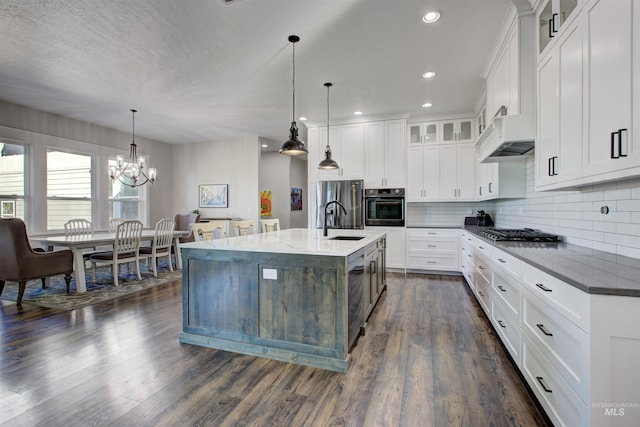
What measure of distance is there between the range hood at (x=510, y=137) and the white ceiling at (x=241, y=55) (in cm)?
91

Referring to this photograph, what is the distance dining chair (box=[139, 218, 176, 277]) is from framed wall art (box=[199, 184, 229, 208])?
7.17 ft

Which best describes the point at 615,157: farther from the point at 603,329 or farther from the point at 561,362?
the point at 561,362

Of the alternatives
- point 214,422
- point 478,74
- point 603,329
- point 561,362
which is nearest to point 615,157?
point 603,329

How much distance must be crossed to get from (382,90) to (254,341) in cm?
362

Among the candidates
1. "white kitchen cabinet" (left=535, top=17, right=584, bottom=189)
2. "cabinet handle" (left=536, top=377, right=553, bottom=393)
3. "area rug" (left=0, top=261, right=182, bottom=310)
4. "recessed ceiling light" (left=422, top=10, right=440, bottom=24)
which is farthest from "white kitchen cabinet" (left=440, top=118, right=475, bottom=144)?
"area rug" (left=0, top=261, right=182, bottom=310)

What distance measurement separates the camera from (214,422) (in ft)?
5.31

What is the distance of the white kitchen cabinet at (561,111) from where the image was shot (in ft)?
5.89

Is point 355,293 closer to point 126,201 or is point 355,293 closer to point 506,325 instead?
point 506,325

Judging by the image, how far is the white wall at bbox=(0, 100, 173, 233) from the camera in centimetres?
493

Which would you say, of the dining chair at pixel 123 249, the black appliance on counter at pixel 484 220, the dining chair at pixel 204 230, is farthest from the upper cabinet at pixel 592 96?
the dining chair at pixel 123 249

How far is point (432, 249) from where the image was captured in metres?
5.16

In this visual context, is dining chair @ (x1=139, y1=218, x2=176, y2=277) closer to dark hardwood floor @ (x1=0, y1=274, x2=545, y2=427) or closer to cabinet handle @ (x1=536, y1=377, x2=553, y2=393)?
dark hardwood floor @ (x1=0, y1=274, x2=545, y2=427)

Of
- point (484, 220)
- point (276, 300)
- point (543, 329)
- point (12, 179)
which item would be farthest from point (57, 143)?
point (484, 220)

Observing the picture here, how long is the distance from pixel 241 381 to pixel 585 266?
2.14 m
